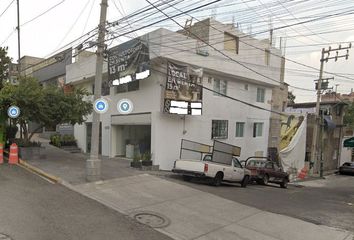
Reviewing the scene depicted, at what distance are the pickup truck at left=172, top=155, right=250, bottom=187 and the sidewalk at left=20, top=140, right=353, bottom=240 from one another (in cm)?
156

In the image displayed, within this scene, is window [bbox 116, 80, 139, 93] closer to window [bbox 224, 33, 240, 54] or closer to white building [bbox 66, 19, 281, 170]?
white building [bbox 66, 19, 281, 170]

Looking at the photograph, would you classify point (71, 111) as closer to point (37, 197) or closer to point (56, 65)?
point (37, 197)

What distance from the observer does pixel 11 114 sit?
17109 mm

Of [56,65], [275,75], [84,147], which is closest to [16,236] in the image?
[84,147]

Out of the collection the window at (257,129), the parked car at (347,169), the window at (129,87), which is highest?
the window at (129,87)

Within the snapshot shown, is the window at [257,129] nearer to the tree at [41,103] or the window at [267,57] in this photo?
the window at [267,57]

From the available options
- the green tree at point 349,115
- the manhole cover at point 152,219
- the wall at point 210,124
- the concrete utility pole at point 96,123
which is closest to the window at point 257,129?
the wall at point 210,124

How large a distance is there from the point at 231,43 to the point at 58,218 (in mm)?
18005

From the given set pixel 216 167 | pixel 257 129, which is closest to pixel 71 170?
pixel 216 167

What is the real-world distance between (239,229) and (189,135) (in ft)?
39.7

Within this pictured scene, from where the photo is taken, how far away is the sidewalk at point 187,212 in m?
8.66

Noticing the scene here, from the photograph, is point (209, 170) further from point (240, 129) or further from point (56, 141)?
point (56, 141)

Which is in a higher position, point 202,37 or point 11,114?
point 202,37

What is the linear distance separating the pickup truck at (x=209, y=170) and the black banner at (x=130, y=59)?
5573 millimetres
